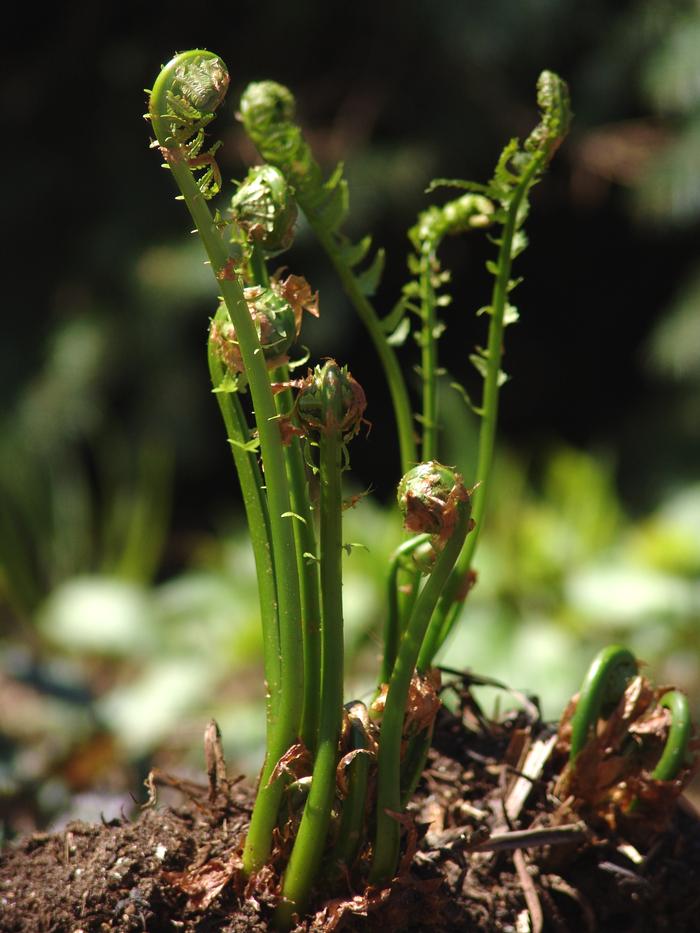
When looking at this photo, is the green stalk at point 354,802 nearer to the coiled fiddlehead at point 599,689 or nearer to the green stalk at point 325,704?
the green stalk at point 325,704

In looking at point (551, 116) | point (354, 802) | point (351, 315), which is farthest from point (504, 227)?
point (351, 315)

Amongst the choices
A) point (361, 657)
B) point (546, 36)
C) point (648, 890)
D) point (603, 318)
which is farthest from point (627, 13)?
point (648, 890)

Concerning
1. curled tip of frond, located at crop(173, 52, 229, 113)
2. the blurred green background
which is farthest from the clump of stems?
the blurred green background

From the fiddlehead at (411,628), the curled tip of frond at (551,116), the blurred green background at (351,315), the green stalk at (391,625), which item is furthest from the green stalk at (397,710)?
the blurred green background at (351,315)

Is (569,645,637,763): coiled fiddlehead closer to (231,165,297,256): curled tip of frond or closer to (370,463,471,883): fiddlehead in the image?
(370,463,471,883): fiddlehead

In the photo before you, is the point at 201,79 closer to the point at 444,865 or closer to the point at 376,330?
the point at 376,330
